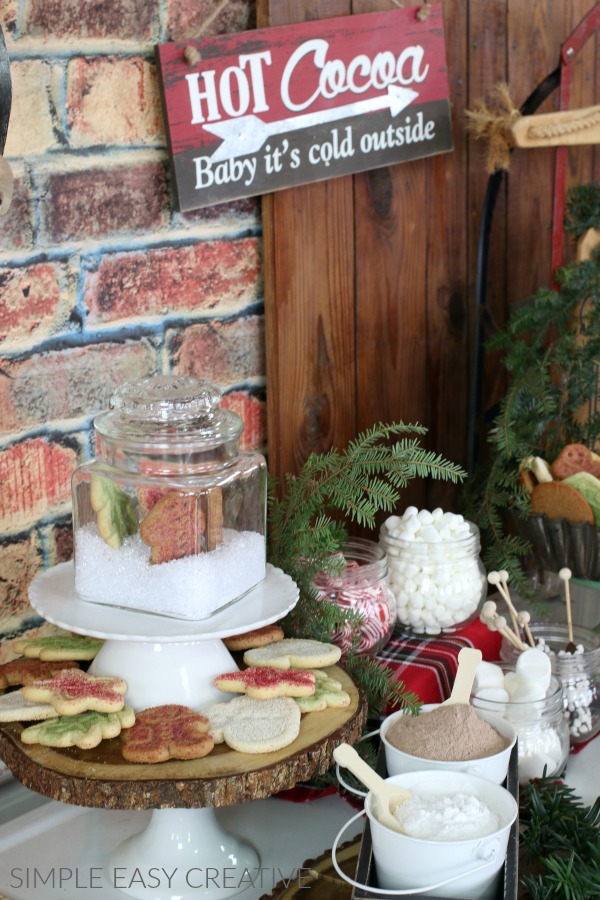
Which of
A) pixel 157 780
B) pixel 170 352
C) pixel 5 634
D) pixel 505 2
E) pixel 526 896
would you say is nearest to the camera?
pixel 157 780

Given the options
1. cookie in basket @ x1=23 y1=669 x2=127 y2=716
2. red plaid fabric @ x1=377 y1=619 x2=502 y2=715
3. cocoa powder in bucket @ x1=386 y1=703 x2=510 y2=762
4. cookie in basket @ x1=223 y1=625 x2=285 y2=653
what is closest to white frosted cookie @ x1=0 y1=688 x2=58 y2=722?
cookie in basket @ x1=23 y1=669 x2=127 y2=716

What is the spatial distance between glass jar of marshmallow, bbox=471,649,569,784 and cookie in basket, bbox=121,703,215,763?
1.10ft

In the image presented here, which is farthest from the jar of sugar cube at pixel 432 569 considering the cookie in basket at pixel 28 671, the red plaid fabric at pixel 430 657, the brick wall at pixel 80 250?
the cookie in basket at pixel 28 671

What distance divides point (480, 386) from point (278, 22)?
2.26 ft

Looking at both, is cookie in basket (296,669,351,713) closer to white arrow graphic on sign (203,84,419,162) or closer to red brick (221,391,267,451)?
red brick (221,391,267,451)

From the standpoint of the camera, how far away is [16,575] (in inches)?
49.4

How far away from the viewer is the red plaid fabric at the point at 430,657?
127 cm

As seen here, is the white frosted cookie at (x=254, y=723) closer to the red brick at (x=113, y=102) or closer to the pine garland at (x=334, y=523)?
the pine garland at (x=334, y=523)

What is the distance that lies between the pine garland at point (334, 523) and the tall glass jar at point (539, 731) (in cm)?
12

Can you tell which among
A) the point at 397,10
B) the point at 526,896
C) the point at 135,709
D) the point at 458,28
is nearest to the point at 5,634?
the point at 135,709

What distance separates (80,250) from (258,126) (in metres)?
0.31

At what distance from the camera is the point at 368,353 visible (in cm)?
164

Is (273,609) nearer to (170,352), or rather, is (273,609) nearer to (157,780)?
(157,780)

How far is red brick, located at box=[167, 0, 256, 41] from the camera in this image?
132 cm
